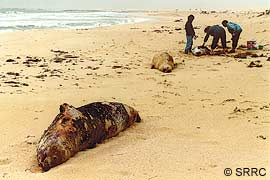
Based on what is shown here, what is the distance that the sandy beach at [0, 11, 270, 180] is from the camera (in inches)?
160

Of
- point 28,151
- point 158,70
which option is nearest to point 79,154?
point 28,151

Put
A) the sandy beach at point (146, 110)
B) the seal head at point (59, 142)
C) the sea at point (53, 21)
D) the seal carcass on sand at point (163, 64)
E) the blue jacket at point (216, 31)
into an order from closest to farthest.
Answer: the sandy beach at point (146, 110)
the seal head at point (59, 142)
the seal carcass on sand at point (163, 64)
the blue jacket at point (216, 31)
the sea at point (53, 21)

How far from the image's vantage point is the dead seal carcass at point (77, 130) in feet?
14.0

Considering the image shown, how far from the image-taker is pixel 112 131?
16.9 feet

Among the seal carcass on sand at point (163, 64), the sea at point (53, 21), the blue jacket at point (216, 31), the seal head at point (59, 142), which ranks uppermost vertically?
the blue jacket at point (216, 31)

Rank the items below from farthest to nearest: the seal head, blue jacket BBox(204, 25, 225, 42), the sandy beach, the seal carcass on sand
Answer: blue jacket BBox(204, 25, 225, 42) → the seal carcass on sand → the seal head → the sandy beach

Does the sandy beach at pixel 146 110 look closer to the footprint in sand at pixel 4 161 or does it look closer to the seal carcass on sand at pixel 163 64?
the footprint in sand at pixel 4 161

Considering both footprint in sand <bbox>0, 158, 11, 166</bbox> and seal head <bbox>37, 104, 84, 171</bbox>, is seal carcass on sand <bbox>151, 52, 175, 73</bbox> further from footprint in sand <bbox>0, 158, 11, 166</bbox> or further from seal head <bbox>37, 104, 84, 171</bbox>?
footprint in sand <bbox>0, 158, 11, 166</bbox>

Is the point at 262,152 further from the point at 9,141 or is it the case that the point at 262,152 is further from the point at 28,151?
the point at 9,141

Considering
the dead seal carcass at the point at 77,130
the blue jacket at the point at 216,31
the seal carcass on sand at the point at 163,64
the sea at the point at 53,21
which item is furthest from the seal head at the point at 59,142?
the sea at the point at 53,21

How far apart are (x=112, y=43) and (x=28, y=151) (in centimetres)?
1156

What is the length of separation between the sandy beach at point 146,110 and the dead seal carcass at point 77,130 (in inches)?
4.1

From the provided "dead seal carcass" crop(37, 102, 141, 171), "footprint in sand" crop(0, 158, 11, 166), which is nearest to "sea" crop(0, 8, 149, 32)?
"dead seal carcass" crop(37, 102, 141, 171)

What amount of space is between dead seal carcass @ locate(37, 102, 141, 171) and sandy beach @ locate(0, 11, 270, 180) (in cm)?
10
